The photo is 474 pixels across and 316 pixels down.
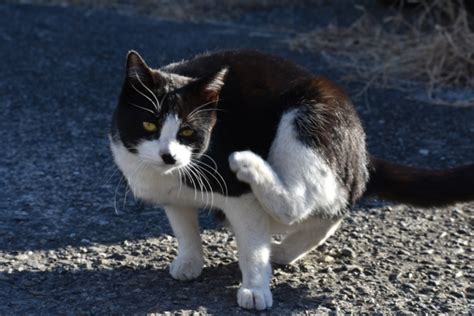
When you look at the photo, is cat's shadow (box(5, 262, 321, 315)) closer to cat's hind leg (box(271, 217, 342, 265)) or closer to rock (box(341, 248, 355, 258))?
cat's hind leg (box(271, 217, 342, 265))

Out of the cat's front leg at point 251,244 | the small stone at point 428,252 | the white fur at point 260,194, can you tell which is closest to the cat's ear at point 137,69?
the white fur at point 260,194

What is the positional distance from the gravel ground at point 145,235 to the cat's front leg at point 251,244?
0.09 metres

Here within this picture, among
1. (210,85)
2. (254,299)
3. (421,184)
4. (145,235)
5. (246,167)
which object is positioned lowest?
(145,235)

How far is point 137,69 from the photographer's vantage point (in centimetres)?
281

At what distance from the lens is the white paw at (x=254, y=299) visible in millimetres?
2932

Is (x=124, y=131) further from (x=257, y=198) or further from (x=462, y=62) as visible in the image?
(x=462, y=62)

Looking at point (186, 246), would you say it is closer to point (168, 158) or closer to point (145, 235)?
point (145, 235)

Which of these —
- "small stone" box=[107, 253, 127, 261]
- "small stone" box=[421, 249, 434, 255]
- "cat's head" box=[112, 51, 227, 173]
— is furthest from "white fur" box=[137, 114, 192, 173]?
"small stone" box=[421, 249, 434, 255]

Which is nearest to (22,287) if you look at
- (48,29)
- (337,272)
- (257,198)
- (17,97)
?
(257,198)

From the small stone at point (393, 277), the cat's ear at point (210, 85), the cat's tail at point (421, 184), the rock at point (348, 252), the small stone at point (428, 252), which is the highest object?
the cat's ear at point (210, 85)

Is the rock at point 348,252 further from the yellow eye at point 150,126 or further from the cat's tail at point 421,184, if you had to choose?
the yellow eye at point 150,126

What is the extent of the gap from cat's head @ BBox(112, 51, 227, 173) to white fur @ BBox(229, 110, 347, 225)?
7.1 inches

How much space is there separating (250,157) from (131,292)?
70 centimetres

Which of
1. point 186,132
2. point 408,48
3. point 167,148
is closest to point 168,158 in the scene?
point 167,148
